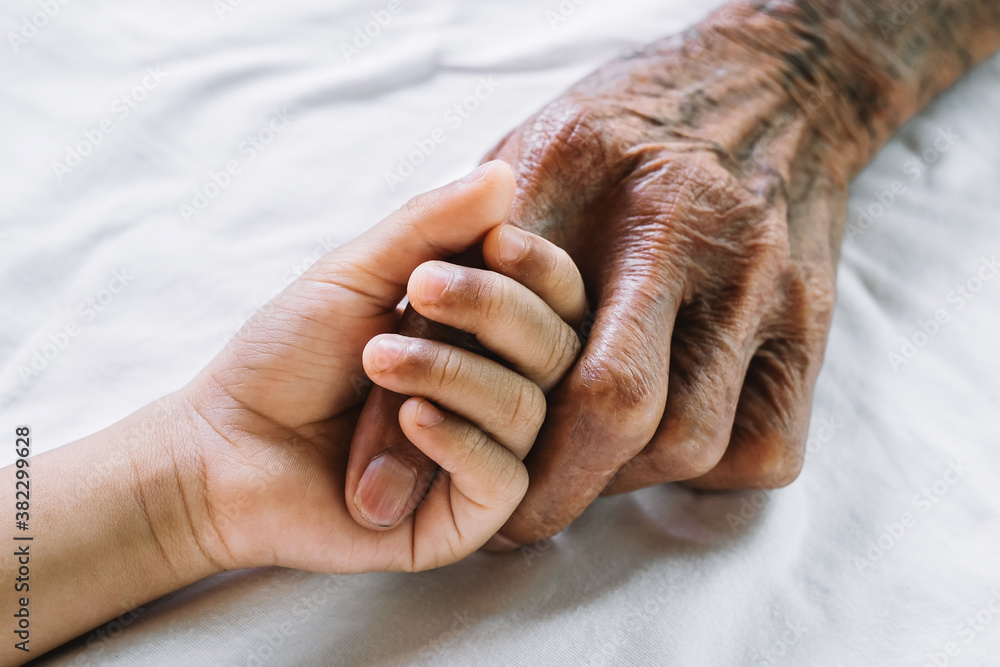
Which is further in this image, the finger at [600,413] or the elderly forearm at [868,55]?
the elderly forearm at [868,55]

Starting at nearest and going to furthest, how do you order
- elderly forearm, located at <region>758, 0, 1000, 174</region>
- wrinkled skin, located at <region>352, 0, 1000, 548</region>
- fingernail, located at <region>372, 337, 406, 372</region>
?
fingernail, located at <region>372, 337, 406, 372</region> → wrinkled skin, located at <region>352, 0, 1000, 548</region> → elderly forearm, located at <region>758, 0, 1000, 174</region>

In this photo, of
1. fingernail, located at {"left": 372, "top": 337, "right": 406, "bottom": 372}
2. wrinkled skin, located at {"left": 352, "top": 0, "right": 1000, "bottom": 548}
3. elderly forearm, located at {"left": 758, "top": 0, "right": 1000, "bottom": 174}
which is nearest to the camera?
fingernail, located at {"left": 372, "top": 337, "right": 406, "bottom": 372}

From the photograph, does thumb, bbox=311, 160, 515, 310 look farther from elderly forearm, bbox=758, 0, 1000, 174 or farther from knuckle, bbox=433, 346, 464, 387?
elderly forearm, bbox=758, 0, 1000, 174

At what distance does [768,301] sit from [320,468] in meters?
0.63

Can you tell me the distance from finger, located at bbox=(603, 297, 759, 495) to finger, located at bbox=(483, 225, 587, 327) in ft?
0.65

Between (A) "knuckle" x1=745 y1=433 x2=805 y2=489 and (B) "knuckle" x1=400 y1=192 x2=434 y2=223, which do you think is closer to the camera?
(B) "knuckle" x1=400 y1=192 x2=434 y2=223

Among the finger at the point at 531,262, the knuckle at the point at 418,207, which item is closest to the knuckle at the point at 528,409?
the finger at the point at 531,262

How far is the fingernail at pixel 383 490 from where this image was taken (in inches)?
31.1

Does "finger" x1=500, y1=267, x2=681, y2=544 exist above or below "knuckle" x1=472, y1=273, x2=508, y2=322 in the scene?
below

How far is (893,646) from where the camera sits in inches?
32.3

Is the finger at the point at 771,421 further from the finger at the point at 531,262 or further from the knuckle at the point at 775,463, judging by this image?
the finger at the point at 531,262

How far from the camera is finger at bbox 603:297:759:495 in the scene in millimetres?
885

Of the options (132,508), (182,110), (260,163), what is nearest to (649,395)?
(132,508)

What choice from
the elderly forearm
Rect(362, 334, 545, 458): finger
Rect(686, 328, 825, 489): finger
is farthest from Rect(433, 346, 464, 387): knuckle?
the elderly forearm
